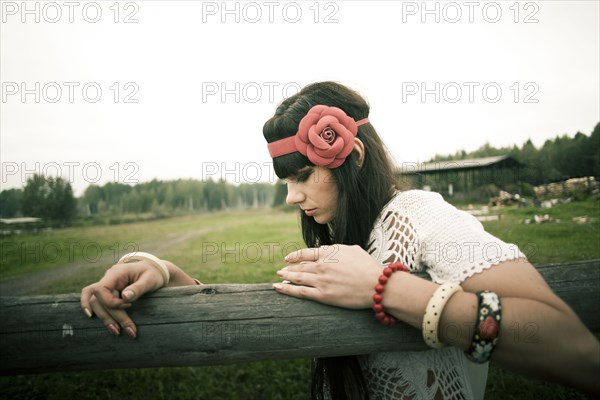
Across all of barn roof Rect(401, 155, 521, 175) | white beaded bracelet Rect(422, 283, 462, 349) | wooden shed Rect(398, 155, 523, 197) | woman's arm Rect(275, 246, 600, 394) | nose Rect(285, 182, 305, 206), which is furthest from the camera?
wooden shed Rect(398, 155, 523, 197)

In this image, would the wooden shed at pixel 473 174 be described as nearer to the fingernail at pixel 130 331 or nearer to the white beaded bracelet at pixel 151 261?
the white beaded bracelet at pixel 151 261

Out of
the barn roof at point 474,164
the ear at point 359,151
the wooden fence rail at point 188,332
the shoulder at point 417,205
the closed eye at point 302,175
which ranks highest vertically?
the barn roof at point 474,164

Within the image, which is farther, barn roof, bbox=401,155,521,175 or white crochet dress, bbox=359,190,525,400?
barn roof, bbox=401,155,521,175

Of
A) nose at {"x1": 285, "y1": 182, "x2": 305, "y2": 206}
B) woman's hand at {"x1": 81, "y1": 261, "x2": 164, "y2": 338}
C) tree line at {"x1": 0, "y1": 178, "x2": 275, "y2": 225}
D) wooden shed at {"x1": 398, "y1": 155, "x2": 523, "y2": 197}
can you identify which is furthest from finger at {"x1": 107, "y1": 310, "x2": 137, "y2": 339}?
tree line at {"x1": 0, "y1": 178, "x2": 275, "y2": 225}

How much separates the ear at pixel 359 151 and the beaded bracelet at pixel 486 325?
879 mm

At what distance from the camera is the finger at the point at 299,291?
52.1 inches

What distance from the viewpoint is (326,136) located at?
62.4 inches

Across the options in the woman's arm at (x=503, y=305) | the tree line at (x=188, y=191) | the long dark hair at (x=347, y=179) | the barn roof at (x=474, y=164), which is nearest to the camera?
the woman's arm at (x=503, y=305)

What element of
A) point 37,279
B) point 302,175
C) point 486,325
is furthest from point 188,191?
point 486,325

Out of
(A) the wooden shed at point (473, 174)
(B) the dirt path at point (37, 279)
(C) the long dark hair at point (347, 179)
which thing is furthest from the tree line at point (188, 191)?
(C) the long dark hair at point (347, 179)

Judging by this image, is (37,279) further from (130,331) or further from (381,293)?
(381,293)

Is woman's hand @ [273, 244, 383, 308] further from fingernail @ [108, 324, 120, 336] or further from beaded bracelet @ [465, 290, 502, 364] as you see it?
fingernail @ [108, 324, 120, 336]

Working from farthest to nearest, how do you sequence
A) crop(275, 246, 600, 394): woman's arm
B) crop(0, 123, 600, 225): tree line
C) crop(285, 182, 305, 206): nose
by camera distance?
crop(0, 123, 600, 225): tree line → crop(285, 182, 305, 206): nose → crop(275, 246, 600, 394): woman's arm

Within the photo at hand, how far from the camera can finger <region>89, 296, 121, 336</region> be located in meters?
1.32
